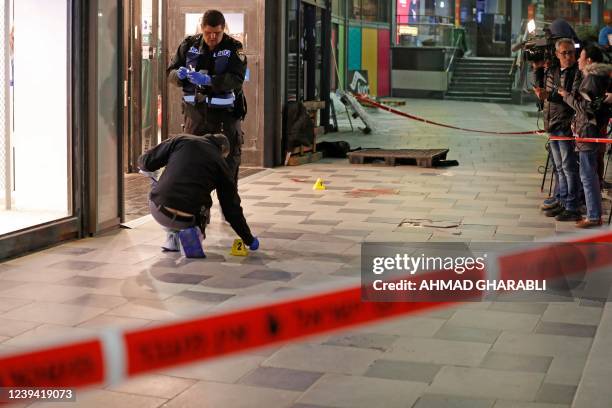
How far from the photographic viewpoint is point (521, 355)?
505cm

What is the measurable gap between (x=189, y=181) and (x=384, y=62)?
88.9 ft

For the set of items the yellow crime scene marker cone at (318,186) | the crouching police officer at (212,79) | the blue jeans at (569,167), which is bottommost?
the yellow crime scene marker cone at (318,186)

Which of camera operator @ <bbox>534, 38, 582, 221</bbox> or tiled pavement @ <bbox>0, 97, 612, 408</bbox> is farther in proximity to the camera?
camera operator @ <bbox>534, 38, 582, 221</bbox>

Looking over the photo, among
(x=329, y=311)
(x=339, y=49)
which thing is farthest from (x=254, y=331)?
(x=339, y=49)

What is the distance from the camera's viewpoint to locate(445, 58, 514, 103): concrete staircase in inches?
1268

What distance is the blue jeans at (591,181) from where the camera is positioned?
8570 mm

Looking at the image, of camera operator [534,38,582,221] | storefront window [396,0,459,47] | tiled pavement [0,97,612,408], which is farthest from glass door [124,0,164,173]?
storefront window [396,0,459,47]

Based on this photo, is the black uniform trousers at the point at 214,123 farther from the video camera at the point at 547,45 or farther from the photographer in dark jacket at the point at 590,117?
the video camera at the point at 547,45

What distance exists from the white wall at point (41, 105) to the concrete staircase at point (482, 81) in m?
24.7

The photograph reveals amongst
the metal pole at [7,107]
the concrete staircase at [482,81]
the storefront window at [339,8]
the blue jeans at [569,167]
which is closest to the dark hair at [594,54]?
the blue jeans at [569,167]

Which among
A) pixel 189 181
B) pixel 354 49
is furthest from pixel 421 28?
pixel 189 181

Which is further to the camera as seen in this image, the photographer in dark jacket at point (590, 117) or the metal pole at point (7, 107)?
the photographer in dark jacket at point (590, 117)

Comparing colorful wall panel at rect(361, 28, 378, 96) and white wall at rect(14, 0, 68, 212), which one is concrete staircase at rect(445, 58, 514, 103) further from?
white wall at rect(14, 0, 68, 212)

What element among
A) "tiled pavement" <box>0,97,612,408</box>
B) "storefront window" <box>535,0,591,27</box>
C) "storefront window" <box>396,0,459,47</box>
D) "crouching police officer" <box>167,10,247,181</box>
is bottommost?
"tiled pavement" <box>0,97,612,408</box>
